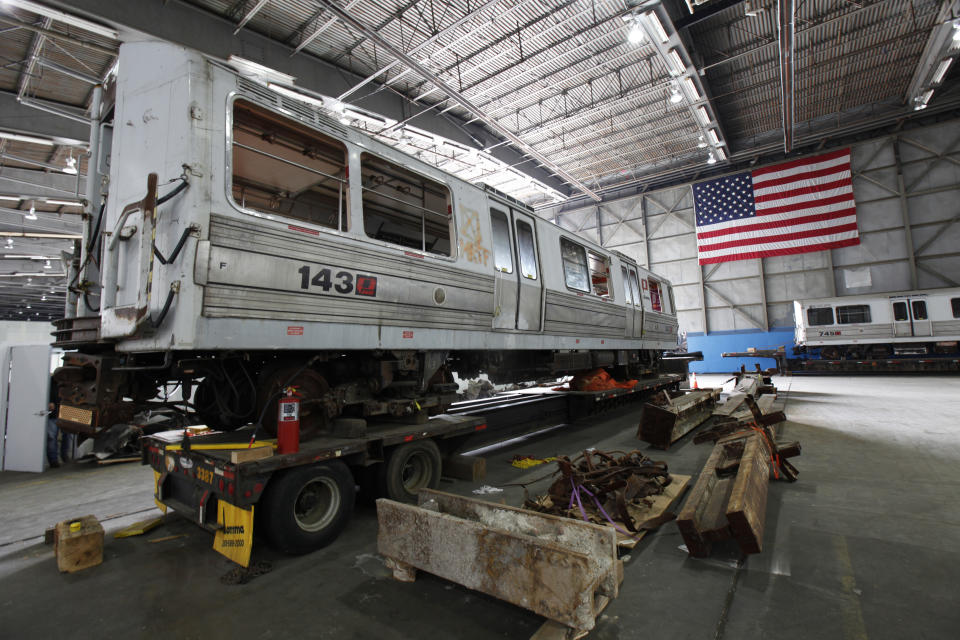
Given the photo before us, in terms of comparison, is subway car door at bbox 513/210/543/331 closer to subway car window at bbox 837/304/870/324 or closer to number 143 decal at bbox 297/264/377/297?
number 143 decal at bbox 297/264/377/297

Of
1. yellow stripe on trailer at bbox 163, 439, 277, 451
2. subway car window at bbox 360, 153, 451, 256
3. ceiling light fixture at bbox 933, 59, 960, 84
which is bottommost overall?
yellow stripe on trailer at bbox 163, 439, 277, 451

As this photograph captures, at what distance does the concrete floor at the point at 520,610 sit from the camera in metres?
2.27

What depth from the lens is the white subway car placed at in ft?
52.6

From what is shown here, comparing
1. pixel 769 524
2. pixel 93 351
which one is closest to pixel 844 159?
pixel 769 524

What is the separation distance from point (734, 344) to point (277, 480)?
2172cm

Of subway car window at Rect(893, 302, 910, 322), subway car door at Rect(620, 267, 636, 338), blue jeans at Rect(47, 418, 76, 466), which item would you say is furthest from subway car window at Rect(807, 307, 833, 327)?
blue jeans at Rect(47, 418, 76, 466)

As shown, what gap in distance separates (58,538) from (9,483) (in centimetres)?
376

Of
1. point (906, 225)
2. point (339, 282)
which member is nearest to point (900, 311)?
point (906, 225)

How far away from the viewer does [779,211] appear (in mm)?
18219

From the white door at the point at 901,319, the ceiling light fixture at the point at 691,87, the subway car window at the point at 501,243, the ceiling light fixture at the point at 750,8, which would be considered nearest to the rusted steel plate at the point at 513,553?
the subway car window at the point at 501,243

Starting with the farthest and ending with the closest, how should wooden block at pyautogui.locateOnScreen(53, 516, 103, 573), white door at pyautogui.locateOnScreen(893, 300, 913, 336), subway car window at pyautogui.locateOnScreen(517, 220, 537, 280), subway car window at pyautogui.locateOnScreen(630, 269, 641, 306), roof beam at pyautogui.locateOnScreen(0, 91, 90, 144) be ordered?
1. white door at pyautogui.locateOnScreen(893, 300, 913, 336)
2. subway car window at pyautogui.locateOnScreen(630, 269, 641, 306)
3. roof beam at pyautogui.locateOnScreen(0, 91, 90, 144)
4. subway car window at pyautogui.locateOnScreen(517, 220, 537, 280)
5. wooden block at pyautogui.locateOnScreen(53, 516, 103, 573)

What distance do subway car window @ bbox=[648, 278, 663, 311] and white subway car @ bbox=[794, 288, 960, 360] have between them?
34.1 feet

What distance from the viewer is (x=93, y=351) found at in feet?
11.6

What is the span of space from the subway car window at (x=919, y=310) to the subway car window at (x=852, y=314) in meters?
1.38
